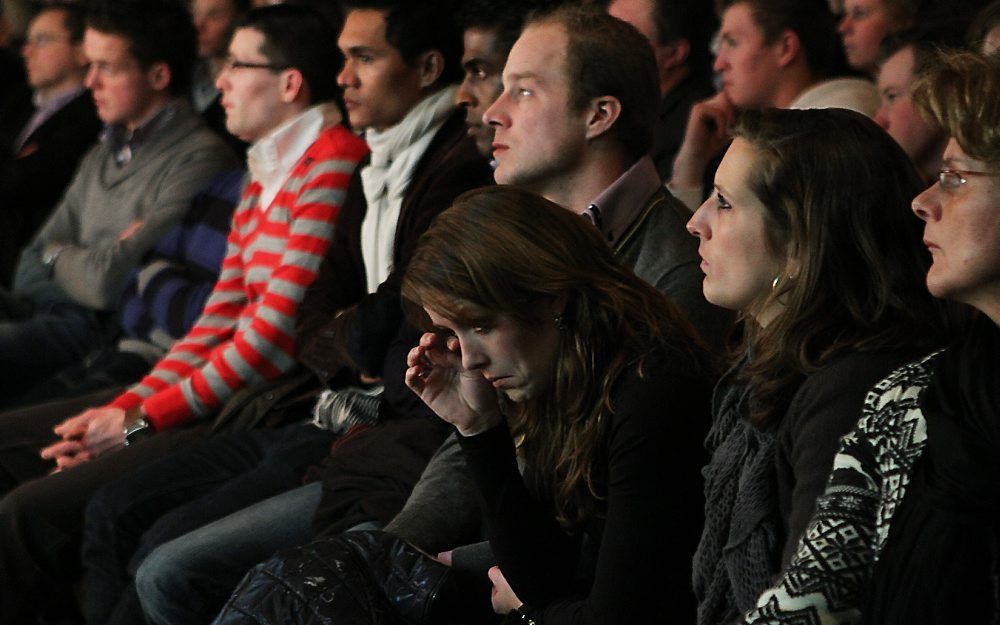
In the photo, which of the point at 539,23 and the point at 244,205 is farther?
the point at 244,205

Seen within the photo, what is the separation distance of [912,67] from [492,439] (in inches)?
56.3

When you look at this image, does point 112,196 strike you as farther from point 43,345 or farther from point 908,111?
point 908,111

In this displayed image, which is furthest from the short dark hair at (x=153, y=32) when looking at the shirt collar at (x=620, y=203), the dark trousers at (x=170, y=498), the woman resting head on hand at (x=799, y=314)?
the woman resting head on hand at (x=799, y=314)

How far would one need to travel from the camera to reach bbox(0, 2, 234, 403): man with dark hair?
416 centimetres

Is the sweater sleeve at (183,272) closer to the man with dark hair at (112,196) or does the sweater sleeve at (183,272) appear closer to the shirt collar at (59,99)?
the man with dark hair at (112,196)

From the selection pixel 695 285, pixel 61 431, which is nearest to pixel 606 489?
pixel 695 285

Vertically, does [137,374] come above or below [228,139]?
below

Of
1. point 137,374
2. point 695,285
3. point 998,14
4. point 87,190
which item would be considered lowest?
point 137,374

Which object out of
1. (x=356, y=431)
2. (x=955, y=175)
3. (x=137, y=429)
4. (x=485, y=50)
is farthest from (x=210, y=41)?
(x=955, y=175)

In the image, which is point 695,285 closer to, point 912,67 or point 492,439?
point 492,439

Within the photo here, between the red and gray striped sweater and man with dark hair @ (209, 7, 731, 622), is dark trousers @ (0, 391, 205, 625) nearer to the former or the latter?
the red and gray striped sweater

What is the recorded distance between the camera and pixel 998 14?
101 inches

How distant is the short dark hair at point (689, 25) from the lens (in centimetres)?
379

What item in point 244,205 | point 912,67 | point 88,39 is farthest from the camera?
point 88,39
